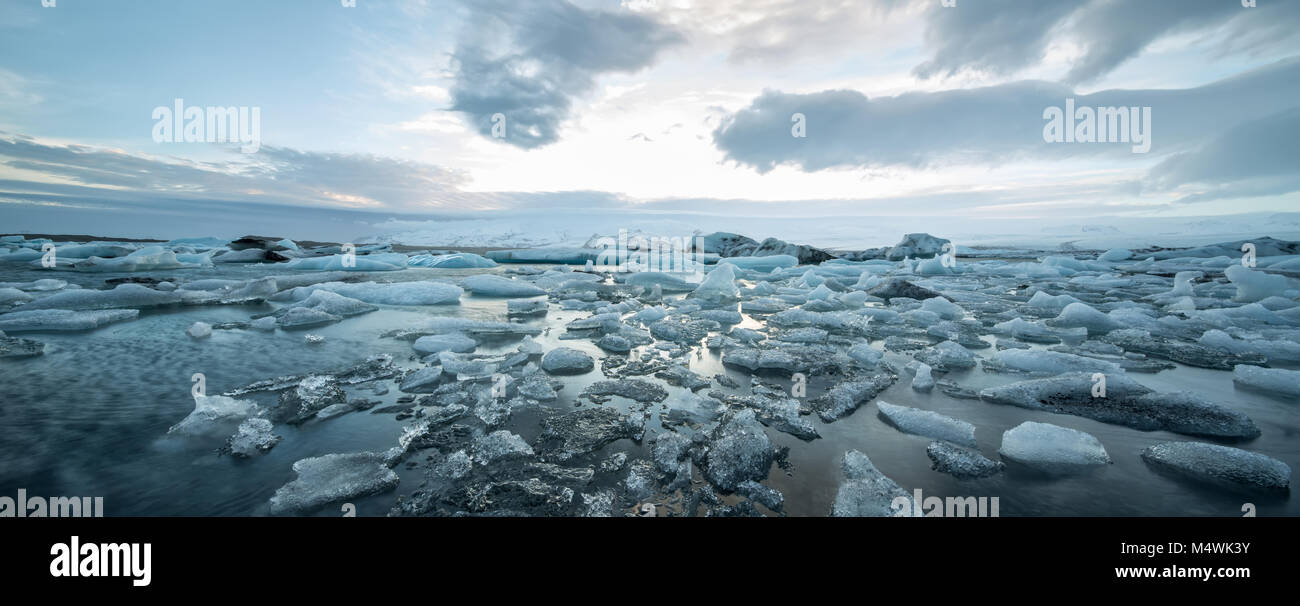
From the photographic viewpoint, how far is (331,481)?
1.68 meters

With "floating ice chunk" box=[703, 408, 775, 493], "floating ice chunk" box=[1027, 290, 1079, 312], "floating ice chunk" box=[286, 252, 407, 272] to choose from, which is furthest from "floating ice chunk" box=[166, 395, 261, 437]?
"floating ice chunk" box=[286, 252, 407, 272]

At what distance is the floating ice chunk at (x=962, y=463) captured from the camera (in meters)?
1.84

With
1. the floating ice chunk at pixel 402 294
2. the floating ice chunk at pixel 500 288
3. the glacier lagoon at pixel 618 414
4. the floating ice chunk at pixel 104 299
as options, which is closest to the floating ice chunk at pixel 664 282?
the floating ice chunk at pixel 500 288

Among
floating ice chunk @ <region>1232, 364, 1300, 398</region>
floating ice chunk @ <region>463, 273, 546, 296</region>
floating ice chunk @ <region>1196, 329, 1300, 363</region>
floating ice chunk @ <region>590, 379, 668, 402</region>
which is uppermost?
floating ice chunk @ <region>463, 273, 546, 296</region>

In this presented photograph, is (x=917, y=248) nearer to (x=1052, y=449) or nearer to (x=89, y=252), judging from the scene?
(x=1052, y=449)

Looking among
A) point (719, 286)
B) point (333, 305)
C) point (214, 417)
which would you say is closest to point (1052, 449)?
point (214, 417)

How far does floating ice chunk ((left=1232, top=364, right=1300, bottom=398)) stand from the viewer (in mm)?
2938

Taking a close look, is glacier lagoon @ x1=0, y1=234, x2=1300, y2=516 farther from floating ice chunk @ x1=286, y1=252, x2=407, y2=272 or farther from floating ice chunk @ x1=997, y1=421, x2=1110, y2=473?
floating ice chunk @ x1=286, y1=252, x2=407, y2=272

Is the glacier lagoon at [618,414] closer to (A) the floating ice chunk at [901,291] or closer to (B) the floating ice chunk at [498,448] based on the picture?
(B) the floating ice chunk at [498,448]

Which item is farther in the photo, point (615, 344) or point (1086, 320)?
point (1086, 320)

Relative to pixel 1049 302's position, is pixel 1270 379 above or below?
below

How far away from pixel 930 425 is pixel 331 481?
115 inches

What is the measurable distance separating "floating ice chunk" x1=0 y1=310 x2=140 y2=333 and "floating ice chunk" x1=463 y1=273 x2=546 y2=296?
15.8 ft
